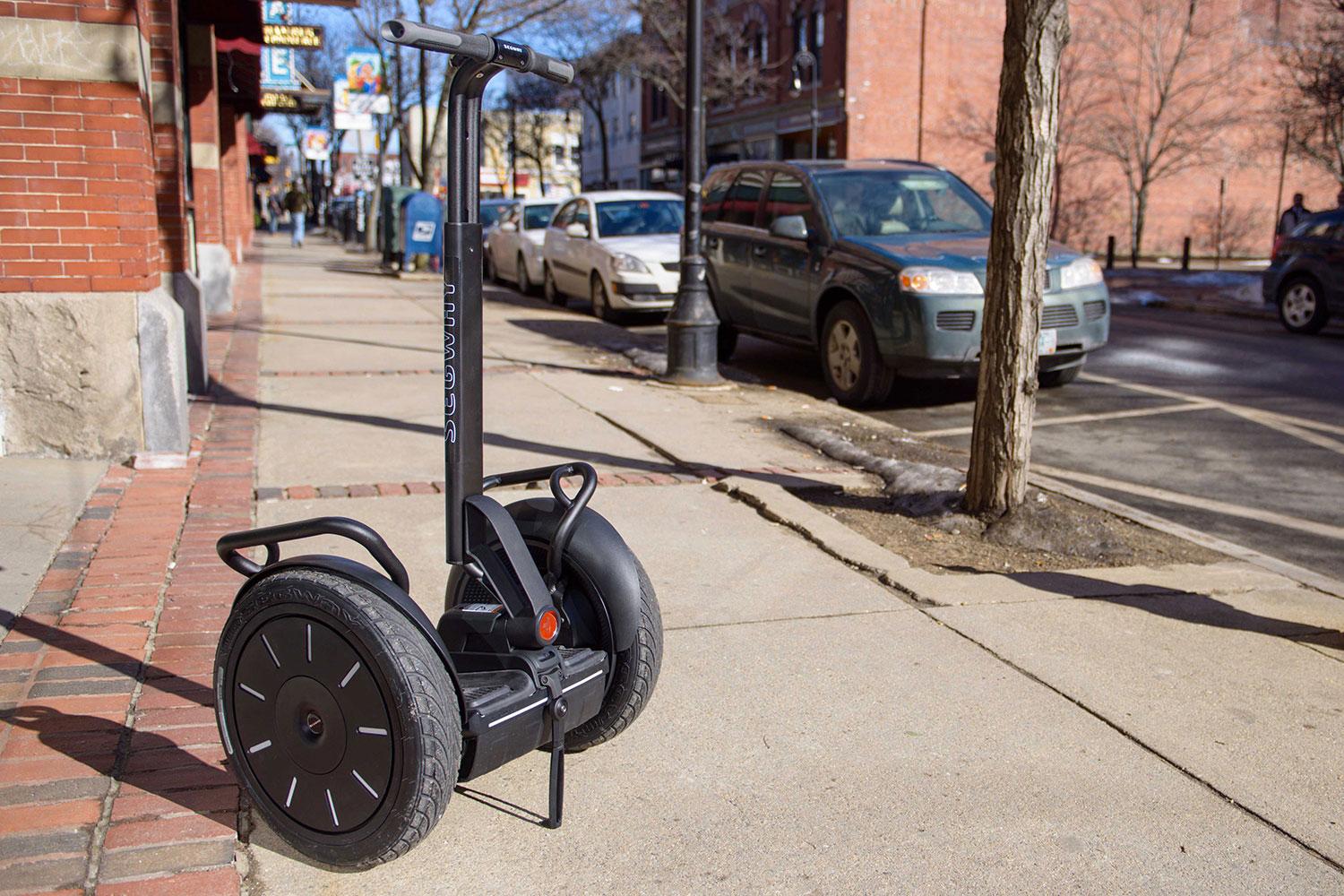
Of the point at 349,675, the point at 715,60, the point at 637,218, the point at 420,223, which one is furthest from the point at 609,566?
the point at 715,60

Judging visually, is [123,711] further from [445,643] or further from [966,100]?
[966,100]

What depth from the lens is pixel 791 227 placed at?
998cm

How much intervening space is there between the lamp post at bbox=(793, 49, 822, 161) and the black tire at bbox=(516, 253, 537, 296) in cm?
1853

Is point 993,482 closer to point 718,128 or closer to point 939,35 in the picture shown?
point 939,35

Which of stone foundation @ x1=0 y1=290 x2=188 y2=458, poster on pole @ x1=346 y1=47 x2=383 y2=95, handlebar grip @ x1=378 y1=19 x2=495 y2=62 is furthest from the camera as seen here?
poster on pole @ x1=346 y1=47 x2=383 y2=95

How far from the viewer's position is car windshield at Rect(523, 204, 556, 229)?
20.0 metres

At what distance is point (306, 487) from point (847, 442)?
130 inches

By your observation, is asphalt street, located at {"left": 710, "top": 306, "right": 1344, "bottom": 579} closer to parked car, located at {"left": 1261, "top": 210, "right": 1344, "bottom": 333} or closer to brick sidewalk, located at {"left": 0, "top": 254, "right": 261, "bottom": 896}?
parked car, located at {"left": 1261, "top": 210, "right": 1344, "bottom": 333}

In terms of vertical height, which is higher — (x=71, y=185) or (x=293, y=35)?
(x=293, y=35)

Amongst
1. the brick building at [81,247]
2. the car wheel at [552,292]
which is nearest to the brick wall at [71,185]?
the brick building at [81,247]

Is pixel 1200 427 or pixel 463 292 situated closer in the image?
pixel 463 292

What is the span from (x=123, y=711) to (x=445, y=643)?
1.08m

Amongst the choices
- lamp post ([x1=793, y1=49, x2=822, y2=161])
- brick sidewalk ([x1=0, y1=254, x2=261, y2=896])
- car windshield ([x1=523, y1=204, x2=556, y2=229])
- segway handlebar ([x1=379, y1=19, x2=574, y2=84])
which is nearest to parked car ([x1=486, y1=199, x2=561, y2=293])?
car windshield ([x1=523, y1=204, x2=556, y2=229])

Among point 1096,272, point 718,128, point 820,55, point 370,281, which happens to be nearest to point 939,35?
point 820,55
